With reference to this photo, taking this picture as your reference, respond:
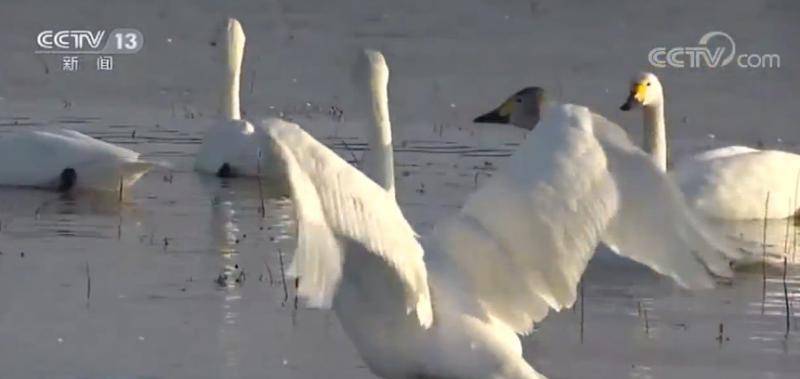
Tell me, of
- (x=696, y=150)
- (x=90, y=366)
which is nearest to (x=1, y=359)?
(x=90, y=366)

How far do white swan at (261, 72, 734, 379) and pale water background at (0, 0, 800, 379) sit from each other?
26.8 inches

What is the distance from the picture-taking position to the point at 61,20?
63.4 ft

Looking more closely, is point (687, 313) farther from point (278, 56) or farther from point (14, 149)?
point (278, 56)

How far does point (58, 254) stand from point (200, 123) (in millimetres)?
5562

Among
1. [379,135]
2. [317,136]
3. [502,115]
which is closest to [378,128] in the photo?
[379,135]

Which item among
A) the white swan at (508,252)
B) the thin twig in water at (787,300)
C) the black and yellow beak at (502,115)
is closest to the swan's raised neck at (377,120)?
the white swan at (508,252)

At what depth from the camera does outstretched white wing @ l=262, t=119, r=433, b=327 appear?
5.62 m

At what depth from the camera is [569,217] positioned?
251 inches

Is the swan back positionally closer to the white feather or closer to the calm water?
the calm water

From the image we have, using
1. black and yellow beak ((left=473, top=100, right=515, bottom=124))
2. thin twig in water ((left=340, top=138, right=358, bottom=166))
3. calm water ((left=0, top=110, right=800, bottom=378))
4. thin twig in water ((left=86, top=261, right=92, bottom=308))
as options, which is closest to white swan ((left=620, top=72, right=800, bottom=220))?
calm water ((left=0, top=110, right=800, bottom=378))

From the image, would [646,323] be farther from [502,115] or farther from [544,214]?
[502,115]

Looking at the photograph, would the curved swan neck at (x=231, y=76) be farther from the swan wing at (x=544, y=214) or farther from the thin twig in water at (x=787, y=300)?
the swan wing at (x=544, y=214)

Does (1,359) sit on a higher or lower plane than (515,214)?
lower

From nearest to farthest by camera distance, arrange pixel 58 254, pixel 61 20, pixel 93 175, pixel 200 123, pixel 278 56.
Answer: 1. pixel 58 254
2. pixel 93 175
3. pixel 200 123
4. pixel 278 56
5. pixel 61 20
